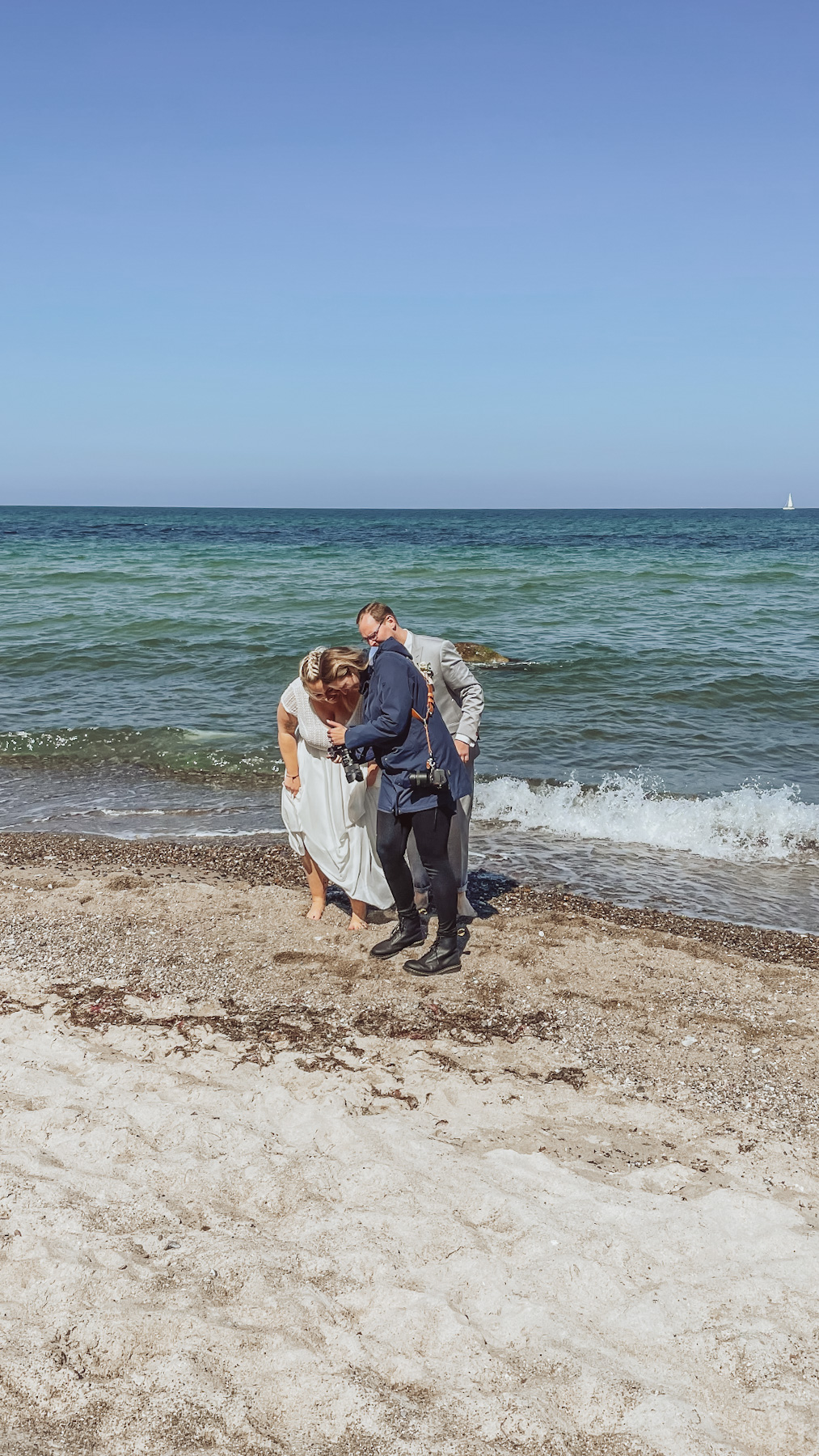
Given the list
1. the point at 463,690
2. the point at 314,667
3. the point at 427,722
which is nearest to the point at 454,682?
the point at 463,690

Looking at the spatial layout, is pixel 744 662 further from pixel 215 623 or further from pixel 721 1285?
pixel 721 1285

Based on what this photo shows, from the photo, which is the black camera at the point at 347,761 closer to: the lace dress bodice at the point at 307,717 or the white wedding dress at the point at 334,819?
the lace dress bodice at the point at 307,717

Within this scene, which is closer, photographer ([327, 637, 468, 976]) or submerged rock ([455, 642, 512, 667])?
photographer ([327, 637, 468, 976])

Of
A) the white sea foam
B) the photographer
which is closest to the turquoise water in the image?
the white sea foam

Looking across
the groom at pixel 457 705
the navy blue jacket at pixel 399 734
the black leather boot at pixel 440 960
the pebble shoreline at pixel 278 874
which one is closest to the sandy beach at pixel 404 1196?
the black leather boot at pixel 440 960

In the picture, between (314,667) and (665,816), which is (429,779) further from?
(665,816)

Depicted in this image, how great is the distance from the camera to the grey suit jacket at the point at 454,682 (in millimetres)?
5633

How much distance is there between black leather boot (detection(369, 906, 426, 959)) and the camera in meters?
5.63

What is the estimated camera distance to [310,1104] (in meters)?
4.05

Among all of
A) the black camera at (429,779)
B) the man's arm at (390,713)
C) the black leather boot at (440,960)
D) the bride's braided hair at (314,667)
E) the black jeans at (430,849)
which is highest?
the bride's braided hair at (314,667)

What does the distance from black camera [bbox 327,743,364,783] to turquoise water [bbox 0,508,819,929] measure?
2618mm

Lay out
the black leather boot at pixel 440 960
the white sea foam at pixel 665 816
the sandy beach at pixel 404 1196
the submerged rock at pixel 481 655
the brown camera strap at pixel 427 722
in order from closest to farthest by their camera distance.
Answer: the sandy beach at pixel 404 1196 < the brown camera strap at pixel 427 722 < the black leather boot at pixel 440 960 < the white sea foam at pixel 665 816 < the submerged rock at pixel 481 655

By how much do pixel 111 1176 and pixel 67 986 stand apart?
1941 millimetres

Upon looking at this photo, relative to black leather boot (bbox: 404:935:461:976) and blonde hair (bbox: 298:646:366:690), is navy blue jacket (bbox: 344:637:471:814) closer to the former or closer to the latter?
blonde hair (bbox: 298:646:366:690)
